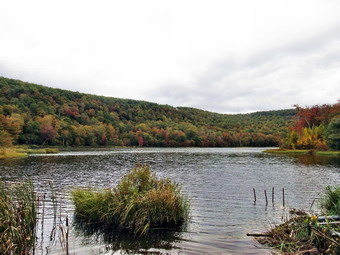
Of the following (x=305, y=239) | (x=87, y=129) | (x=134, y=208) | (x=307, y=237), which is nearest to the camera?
(x=307, y=237)

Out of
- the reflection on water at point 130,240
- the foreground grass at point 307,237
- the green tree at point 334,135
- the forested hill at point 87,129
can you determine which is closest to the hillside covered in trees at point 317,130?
the green tree at point 334,135

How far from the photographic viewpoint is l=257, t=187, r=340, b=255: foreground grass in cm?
974

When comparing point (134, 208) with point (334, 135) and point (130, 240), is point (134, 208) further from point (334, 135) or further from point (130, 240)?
point (334, 135)

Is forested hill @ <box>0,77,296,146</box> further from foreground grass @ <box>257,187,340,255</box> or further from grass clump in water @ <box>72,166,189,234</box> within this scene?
foreground grass @ <box>257,187,340,255</box>

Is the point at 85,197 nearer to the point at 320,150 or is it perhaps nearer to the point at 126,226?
the point at 126,226

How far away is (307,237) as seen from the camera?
11.0m

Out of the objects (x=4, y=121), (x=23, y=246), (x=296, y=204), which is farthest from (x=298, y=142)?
(x=23, y=246)

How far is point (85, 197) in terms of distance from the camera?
16.2 m

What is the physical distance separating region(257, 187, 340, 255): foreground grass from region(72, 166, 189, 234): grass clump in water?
4.56 meters

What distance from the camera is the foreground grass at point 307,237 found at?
9743 millimetres

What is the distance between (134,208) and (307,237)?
7.83 metres

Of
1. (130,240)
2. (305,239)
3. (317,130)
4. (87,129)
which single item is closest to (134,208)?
(130,240)

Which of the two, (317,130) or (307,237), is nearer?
(307,237)

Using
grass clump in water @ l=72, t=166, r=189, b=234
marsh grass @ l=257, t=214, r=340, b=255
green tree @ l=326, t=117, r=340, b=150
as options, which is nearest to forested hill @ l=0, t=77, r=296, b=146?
green tree @ l=326, t=117, r=340, b=150
